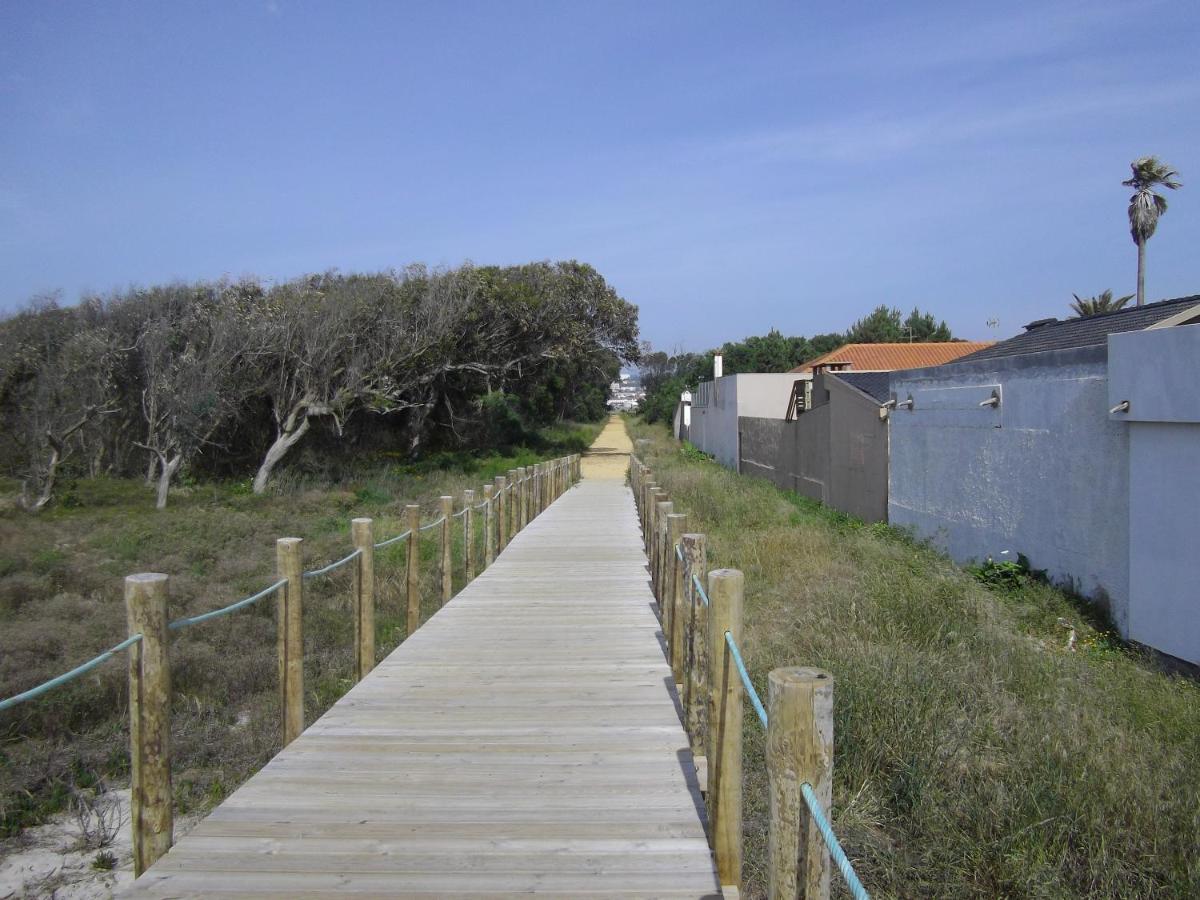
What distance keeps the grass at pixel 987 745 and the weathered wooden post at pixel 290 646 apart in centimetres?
264

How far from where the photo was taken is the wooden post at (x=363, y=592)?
6.83 metres

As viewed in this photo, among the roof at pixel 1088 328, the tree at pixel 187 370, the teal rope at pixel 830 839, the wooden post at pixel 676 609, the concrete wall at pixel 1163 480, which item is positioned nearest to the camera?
the teal rope at pixel 830 839

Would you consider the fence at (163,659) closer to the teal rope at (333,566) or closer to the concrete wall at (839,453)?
the teal rope at (333,566)

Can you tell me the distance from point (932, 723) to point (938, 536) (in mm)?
8978

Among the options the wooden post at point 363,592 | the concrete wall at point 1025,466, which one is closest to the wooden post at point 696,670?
the wooden post at point 363,592

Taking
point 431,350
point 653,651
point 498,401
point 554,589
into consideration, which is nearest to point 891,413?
point 554,589

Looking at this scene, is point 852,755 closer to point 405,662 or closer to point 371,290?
point 405,662

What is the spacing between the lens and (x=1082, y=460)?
32.5 ft

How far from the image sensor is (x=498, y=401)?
132 feet

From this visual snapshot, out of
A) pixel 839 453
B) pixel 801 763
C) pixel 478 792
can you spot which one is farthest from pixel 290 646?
pixel 839 453

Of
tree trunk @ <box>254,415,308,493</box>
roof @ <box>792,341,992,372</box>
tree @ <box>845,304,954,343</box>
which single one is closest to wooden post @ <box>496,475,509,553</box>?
tree trunk @ <box>254,415,308,493</box>

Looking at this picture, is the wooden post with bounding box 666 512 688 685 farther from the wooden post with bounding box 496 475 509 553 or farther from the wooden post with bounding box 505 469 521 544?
the wooden post with bounding box 505 469 521 544

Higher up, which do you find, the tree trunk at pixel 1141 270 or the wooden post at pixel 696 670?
the tree trunk at pixel 1141 270

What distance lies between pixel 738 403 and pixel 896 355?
43.4ft
